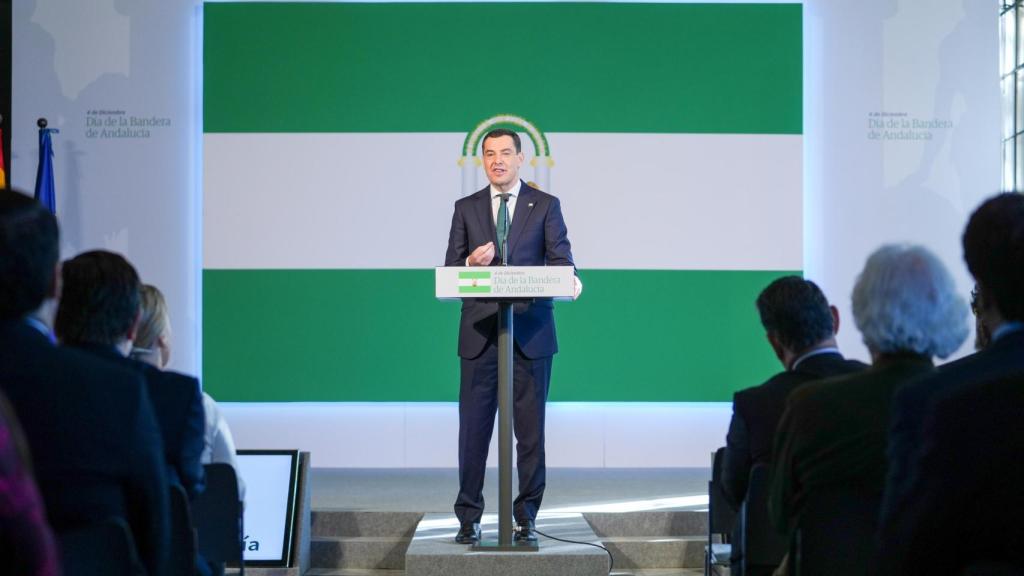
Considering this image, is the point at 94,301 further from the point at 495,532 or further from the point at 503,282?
the point at 495,532

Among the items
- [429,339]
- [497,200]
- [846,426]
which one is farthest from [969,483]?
[429,339]

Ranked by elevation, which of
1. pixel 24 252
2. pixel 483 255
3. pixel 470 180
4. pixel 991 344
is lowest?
pixel 991 344

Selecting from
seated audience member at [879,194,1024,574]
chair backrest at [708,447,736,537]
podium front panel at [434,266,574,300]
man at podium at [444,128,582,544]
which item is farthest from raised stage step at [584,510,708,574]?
seated audience member at [879,194,1024,574]

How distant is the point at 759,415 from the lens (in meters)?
2.85

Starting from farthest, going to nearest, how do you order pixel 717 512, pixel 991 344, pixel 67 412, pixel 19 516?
1. pixel 717 512
2. pixel 67 412
3. pixel 991 344
4. pixel 19 516

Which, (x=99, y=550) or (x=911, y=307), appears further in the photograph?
(x=911, y=307)

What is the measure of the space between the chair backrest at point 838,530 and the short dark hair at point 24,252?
141 centimetres

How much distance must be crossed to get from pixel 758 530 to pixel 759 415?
11.5 inches

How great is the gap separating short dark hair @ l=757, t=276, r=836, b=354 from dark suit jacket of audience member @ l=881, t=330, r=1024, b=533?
1132 mm

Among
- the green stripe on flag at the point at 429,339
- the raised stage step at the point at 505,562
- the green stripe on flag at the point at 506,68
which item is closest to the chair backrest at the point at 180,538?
the raised stage step at the point at 505,562

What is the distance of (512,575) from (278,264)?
328 cm

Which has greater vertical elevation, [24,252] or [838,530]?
[24,252]

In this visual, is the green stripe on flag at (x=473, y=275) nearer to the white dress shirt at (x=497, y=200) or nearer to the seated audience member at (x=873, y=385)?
the white dress shirt at (x=497, y=200)

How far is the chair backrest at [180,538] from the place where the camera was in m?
2.41
